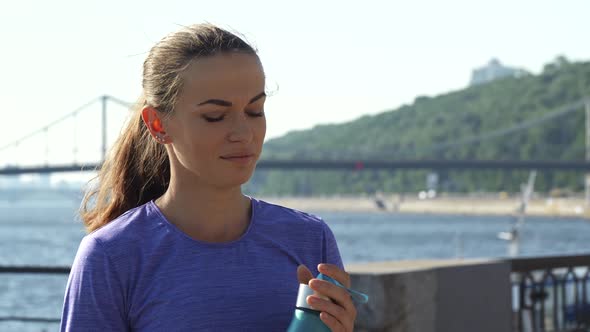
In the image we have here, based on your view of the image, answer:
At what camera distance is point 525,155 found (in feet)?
255

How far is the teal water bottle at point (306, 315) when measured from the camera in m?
1.24

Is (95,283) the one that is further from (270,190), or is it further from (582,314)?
(270,190)

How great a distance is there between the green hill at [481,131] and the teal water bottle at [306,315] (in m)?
72.4

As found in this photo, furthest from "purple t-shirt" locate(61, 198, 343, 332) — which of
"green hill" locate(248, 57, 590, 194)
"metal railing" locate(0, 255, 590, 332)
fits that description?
"green hill" locate(248, 57, 590, 194)

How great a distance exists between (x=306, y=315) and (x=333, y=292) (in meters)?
0.04

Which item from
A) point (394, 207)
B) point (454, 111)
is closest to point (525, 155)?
point (454, 111)

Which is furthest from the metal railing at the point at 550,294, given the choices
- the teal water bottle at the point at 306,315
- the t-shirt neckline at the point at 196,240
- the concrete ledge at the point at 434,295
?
the teal water bottle at the point at 306,315

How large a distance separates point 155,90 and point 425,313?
2744 millimetres

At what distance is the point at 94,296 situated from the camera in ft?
4.25

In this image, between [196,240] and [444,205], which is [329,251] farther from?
[444,205]

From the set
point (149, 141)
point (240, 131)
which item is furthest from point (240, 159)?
point (149, 141)

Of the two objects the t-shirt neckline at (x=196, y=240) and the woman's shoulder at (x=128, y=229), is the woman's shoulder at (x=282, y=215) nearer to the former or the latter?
the t-shirt neckline at (x=196, y=240)

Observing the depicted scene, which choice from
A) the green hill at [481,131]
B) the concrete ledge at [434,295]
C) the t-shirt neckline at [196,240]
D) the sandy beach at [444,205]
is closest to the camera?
the t-shirt neckline at [196,240]

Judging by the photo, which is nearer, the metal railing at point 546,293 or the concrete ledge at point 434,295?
the concrete ledge at point 434,295
